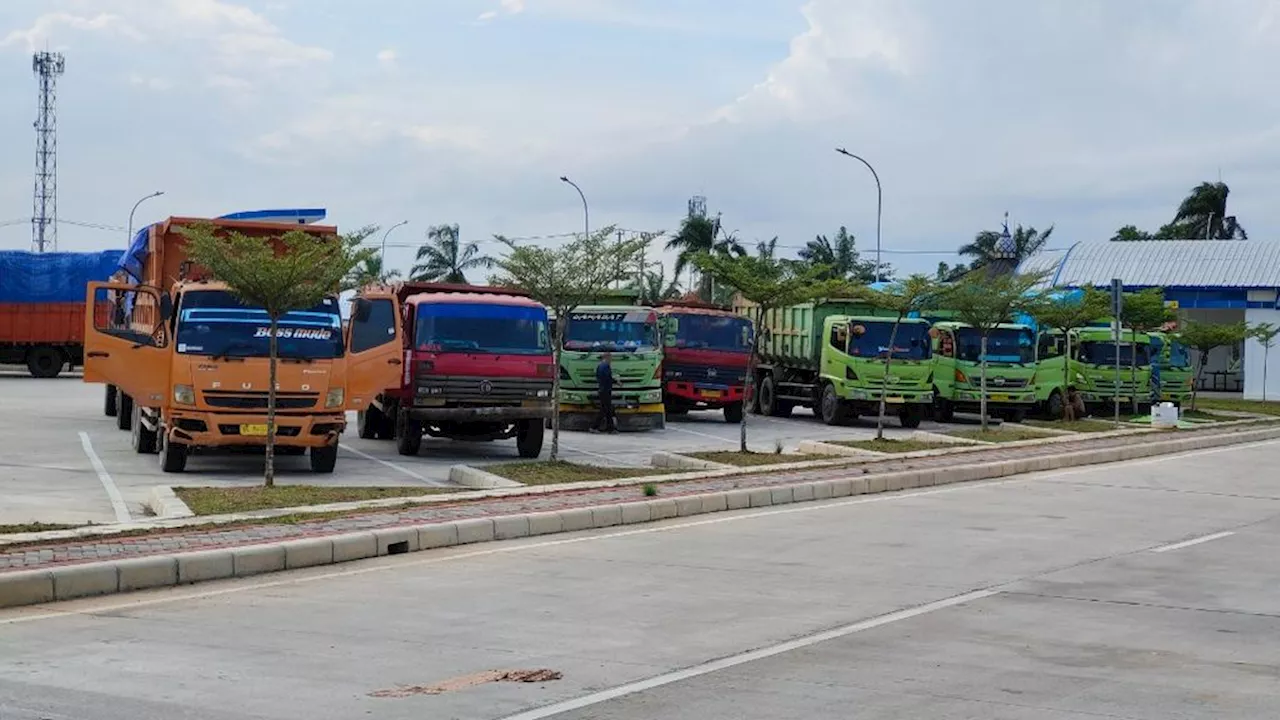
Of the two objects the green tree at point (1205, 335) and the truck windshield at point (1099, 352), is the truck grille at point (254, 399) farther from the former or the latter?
the green tree at point (1205, 335)

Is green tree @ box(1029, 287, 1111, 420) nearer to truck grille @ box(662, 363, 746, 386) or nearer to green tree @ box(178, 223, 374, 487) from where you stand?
truck grille @ box(662, 363, 746, 386)

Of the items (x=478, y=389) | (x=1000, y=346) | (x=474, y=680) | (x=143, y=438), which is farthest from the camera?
(x=1000, y=346)

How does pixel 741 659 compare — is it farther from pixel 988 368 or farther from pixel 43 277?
pixel 43 277

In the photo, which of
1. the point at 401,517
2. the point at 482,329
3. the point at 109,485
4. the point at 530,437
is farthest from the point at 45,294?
the point at 401,517

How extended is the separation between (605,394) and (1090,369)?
16.9 meters

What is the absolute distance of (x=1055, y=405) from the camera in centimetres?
3997

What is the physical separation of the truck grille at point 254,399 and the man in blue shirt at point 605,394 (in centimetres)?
977

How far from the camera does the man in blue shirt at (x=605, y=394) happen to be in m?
30.0

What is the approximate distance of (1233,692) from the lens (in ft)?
28.4

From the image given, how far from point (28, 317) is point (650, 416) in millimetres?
25850

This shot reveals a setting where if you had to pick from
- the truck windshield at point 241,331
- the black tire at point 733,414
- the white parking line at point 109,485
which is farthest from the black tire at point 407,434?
the black tire at point 733,414

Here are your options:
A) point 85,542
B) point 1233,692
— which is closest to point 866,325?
point 85,542

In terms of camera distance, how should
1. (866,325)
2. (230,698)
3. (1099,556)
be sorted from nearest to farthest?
(230,698) → (1099,556) → (866,325)

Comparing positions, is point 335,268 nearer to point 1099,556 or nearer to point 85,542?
point 85,542
